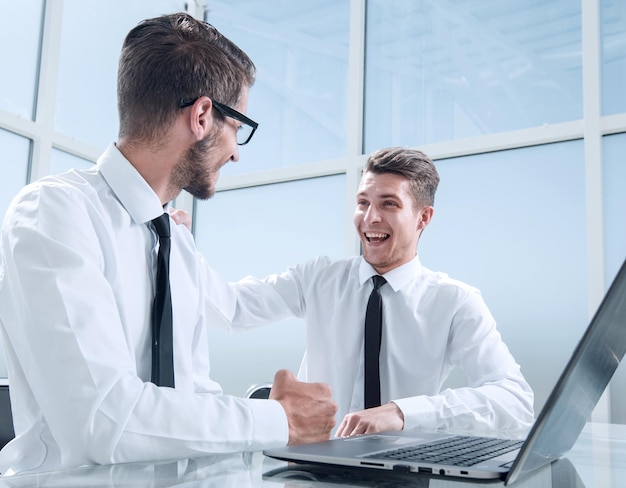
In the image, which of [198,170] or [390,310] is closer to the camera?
[198,170]

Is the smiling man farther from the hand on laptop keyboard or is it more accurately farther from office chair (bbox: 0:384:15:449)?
office chair (bbox: 0:384:15:449)

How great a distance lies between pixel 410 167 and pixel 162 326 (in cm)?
132

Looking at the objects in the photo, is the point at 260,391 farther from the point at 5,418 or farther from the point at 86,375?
the point at 86,375

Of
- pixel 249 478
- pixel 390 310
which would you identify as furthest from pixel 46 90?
pixel 249 478

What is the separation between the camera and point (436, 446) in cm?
100

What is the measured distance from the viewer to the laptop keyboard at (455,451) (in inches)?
33.3

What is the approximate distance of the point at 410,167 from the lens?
7.88 feet

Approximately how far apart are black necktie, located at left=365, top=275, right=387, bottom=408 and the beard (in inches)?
31.0

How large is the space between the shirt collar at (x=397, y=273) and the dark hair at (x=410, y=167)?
0.86ft

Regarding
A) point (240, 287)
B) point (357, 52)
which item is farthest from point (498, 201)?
point (240, 287)

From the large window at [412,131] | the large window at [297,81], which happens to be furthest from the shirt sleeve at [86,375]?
the large window at [297,81]

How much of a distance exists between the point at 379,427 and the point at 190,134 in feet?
2.71

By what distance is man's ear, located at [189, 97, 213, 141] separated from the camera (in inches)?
60.7

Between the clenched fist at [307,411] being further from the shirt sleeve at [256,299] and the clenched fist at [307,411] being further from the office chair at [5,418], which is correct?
the office chair at [5,418]
